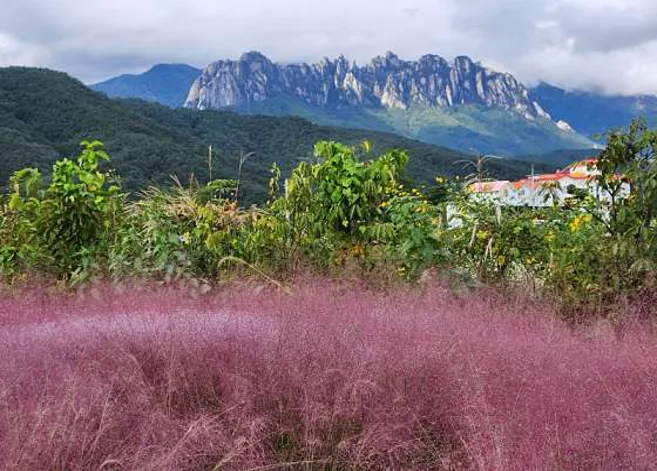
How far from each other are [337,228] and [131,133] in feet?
161

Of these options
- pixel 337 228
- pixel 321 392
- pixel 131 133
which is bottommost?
pixel 321 392

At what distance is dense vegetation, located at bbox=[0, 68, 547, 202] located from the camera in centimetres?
3881

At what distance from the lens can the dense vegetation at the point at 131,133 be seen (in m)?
38.8

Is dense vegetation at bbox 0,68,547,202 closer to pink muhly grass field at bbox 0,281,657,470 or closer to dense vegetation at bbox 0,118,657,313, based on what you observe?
dense vegetation at bbox 0,118,657,313

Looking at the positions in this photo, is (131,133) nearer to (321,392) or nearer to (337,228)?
(337,228)

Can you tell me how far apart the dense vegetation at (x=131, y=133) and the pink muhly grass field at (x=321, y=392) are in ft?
92.2

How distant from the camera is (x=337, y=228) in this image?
5371 mm

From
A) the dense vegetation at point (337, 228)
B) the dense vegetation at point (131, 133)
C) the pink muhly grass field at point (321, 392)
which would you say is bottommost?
the pink muhly grass field at point (321, 392)

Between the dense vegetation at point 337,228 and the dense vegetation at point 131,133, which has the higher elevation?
the dense vegetation at point 131,133

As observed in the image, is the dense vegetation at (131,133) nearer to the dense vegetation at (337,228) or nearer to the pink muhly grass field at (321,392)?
the dense vegetation at (337,228)

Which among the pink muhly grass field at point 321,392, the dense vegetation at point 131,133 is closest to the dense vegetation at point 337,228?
the pink muhly grass field at point 321,392

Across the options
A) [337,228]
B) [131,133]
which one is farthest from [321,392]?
[131,133]

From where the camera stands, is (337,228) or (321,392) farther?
(337,228)

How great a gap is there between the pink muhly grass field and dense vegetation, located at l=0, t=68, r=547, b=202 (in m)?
28.1
